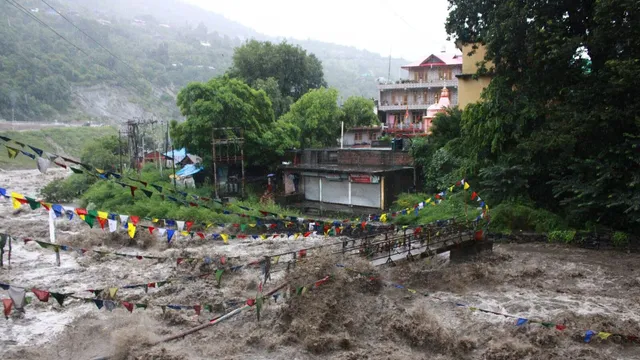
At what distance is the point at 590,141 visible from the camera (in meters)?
17.7

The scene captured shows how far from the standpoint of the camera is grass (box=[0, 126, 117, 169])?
5509 centimetres

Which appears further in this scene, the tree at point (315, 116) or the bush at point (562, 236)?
the tree at point (315, 116)

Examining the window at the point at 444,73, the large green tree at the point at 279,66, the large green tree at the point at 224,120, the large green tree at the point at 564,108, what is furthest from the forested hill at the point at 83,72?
the large green tree at the point at 564,108

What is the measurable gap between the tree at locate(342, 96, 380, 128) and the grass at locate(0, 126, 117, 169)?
27.3 metres

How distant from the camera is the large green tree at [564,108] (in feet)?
53.1

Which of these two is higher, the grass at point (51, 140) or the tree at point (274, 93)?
the tree at point (274, 93)

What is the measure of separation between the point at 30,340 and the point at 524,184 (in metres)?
17.0

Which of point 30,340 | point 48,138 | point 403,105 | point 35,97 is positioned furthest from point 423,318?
point 35,97

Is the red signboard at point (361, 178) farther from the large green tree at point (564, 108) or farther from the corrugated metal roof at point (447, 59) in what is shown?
the corrugated metal roof at point (447, 59)

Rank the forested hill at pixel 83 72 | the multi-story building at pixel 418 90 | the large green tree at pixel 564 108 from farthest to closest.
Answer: the forested hill at pixel 83 72, the multi-story building at pixel 418 90, the large green tree at pixel 564 108

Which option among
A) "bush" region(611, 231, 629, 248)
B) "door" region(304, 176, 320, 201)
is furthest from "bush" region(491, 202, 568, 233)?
"door" region(304, 176, 320, 201)

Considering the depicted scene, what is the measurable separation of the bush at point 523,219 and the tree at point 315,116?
19.7 m

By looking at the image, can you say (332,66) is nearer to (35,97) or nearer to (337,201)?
(35,97)

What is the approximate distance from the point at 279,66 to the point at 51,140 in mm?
31285
